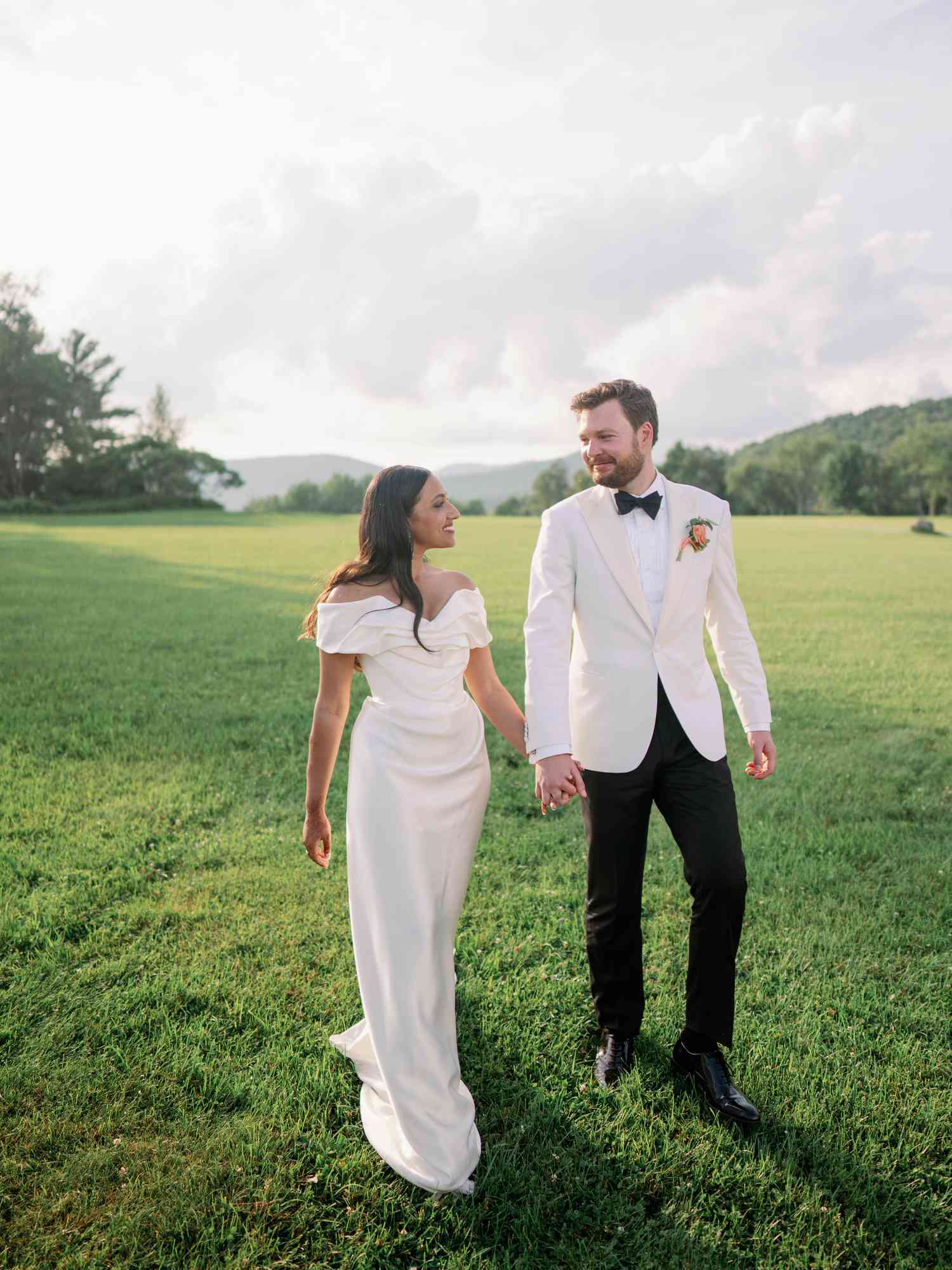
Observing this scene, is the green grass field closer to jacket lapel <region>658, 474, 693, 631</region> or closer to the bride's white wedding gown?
the bride's white wedding gown

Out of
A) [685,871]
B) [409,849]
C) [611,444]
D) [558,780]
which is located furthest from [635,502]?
[409,849]

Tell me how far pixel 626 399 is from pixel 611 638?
1.04 metres

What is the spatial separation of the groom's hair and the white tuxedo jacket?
34 centimetres

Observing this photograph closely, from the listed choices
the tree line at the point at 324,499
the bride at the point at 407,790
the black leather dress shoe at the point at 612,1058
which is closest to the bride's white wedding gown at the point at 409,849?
the bride at the point at 407,790

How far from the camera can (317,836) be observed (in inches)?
149

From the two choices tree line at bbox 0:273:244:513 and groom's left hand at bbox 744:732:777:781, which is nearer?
groom's left hand at bbox 744:732:777:781

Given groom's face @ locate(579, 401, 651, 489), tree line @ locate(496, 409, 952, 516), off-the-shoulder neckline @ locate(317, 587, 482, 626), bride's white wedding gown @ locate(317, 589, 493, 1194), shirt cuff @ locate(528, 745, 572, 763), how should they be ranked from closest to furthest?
bride's white wedding gown @ locate(317, 589, 493, 1194) → off-the-shoulder neckline @ locate(317, 587, 482, 626) → shirt cuff @ locate(528, 745, 572, 763) → groom's face @ locate(579, 401, 651, 489) → tree line @ locate(496, 409, 952, 516)

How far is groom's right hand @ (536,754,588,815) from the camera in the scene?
3486 millimetres

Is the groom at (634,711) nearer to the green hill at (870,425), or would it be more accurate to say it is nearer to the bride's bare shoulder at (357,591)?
the bride's bare shoulder at (357,591)

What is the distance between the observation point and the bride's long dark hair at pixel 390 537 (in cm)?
348

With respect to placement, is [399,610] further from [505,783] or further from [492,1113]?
[505,783]

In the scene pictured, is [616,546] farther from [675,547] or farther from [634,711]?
[634,711]

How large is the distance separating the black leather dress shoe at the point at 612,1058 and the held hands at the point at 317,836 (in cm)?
150

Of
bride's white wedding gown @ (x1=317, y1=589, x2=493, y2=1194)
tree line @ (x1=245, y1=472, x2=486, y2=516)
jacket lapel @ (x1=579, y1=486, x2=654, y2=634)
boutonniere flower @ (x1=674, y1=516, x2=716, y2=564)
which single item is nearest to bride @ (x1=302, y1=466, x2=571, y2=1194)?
bride's white wedding gown @ (x1=317, y1=589, x2=493, y2=1194)
